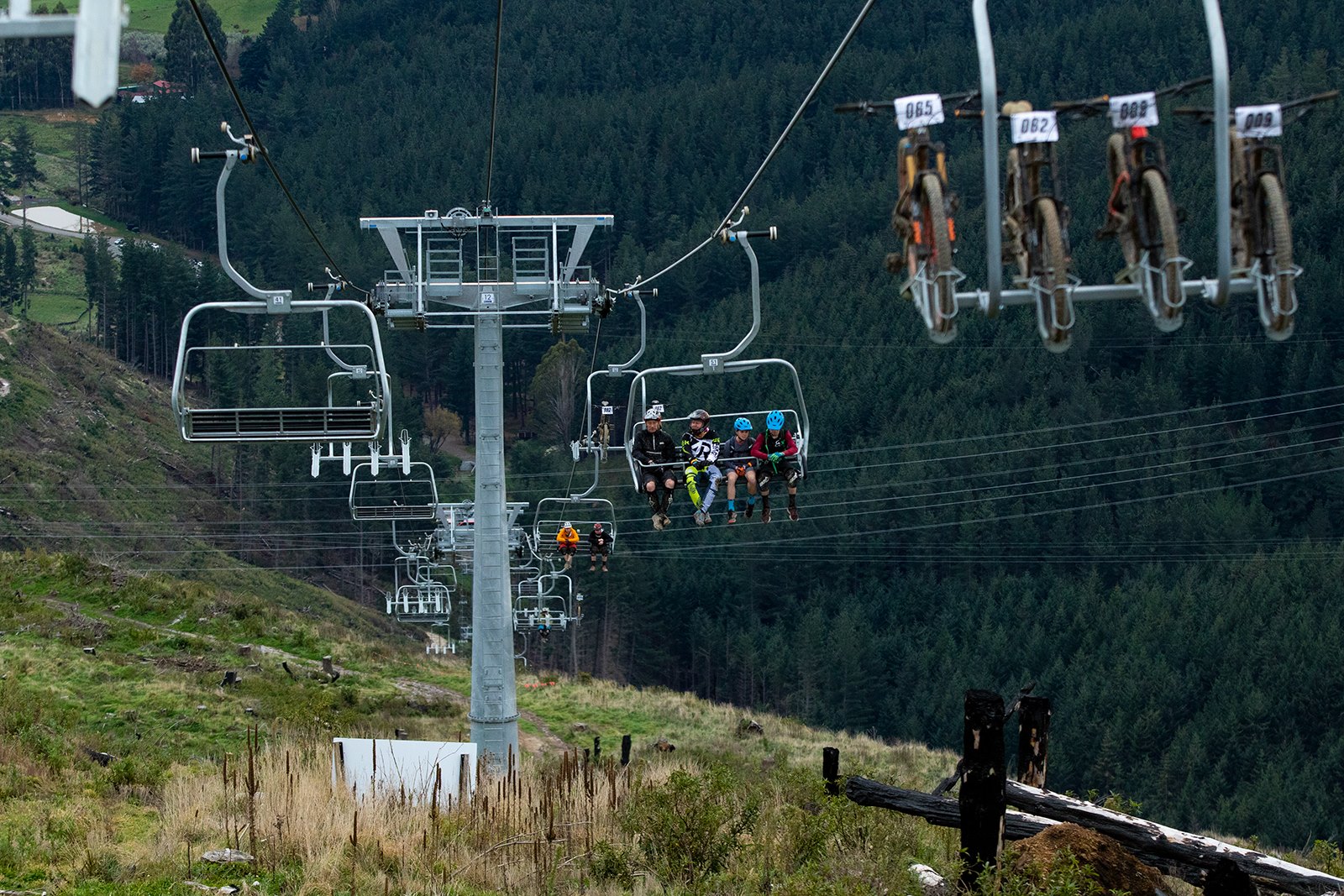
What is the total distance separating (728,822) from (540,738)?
1716cm

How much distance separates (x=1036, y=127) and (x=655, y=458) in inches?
343

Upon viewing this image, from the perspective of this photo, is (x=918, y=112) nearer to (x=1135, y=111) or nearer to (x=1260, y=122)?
(x=1135, y=111)

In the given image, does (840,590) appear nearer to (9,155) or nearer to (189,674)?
(189,674)

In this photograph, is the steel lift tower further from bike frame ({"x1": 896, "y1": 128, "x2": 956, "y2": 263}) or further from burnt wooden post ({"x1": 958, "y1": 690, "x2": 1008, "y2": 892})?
bike frame ({"x1": 896, "y1": 128, "x2": 956, "y2": 263})

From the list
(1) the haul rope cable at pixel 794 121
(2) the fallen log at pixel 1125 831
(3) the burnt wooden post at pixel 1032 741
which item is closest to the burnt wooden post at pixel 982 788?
(2) the fallen log at pixel 1125 831

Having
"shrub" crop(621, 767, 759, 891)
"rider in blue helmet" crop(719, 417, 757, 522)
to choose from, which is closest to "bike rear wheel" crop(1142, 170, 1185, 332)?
"shrub" crop(621, 767, 759, 891)

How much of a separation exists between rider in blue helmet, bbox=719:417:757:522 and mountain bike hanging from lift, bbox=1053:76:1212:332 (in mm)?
7859

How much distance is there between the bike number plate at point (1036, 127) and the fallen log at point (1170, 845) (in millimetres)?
6833

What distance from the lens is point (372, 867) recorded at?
1332 centimetres

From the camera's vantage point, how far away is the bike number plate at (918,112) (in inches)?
330

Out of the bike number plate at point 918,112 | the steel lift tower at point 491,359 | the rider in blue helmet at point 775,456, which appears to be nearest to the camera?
the bike number plate at point 918,112

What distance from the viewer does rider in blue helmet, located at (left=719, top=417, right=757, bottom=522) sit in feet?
54.3

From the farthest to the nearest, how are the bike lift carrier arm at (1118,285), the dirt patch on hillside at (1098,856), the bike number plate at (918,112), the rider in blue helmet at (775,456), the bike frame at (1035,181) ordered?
the rider in blue helmet at (775,456) < the dirt patch on hillside at (1098,856) < the bike frame at (1035,181) < the bike number plate at (918,112) < the bike lift carrier arm at (1118,285)

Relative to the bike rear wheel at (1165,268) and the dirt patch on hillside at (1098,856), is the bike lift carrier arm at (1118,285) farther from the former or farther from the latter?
the dirt patch on hillside at (1098,856)
